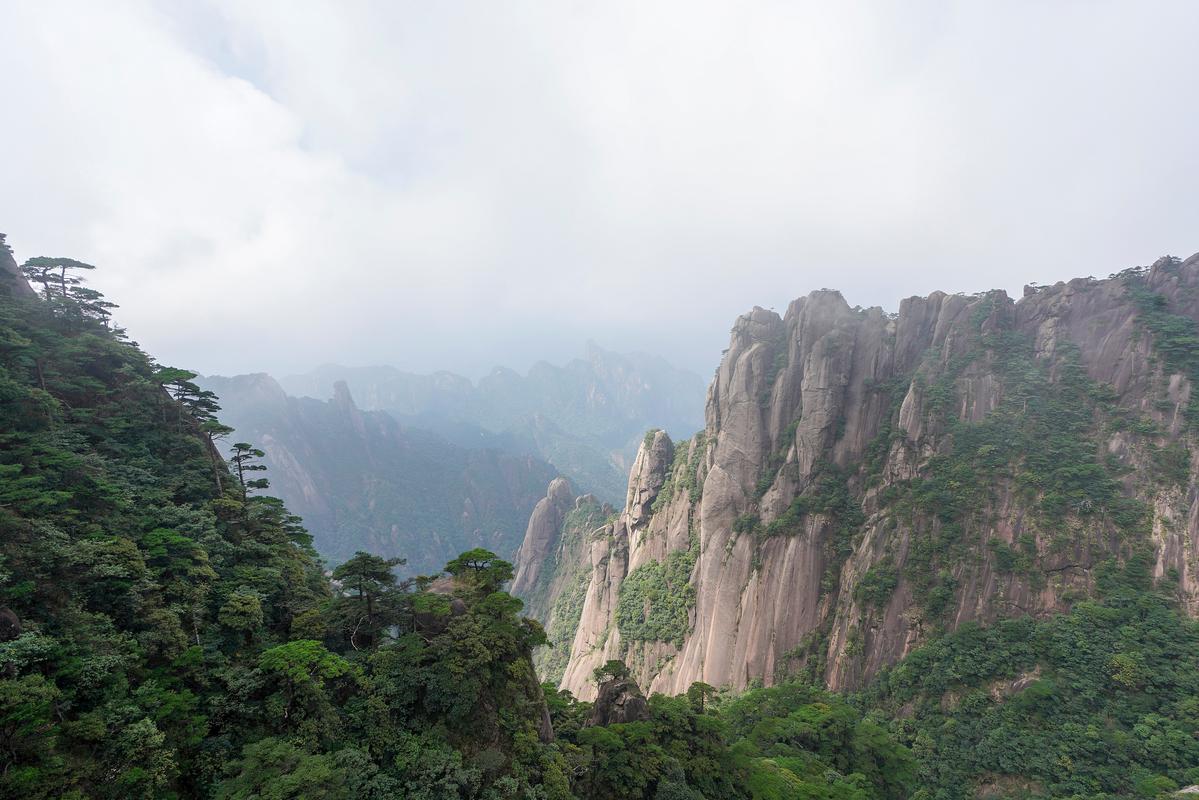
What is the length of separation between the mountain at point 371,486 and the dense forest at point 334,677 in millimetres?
132625

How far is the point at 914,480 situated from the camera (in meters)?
37.9

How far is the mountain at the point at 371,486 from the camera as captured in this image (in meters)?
151

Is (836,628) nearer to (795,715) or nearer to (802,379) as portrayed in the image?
(795,715)

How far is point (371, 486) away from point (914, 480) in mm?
173921

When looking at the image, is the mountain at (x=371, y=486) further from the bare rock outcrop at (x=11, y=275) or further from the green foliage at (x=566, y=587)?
the bare rock outcrop at (x=11, y=275)

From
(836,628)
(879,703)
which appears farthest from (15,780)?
(836,628)

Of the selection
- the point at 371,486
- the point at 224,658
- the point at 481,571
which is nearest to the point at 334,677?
the point at 224,658

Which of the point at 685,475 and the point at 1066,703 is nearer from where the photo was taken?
the point at 1066,703

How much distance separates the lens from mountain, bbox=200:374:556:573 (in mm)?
151375

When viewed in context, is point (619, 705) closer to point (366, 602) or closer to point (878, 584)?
point (366, 602)

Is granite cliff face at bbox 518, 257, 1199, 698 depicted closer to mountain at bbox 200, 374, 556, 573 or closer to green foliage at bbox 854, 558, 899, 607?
green foliage at bbox 854, 558, 899, 607

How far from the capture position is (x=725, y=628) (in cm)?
4278

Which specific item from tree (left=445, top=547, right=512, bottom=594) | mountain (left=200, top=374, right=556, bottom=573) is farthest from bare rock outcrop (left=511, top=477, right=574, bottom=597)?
tree (left=445, top=547, right=512, bottom=594)

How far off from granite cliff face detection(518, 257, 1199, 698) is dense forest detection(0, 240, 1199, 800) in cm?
359
